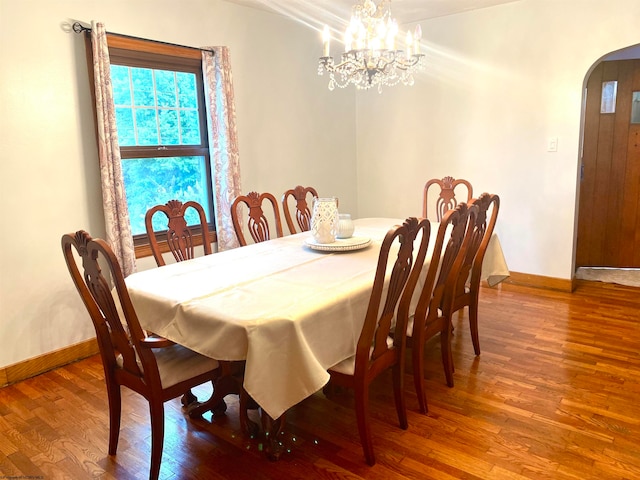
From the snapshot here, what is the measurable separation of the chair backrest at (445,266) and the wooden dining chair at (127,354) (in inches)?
38.4

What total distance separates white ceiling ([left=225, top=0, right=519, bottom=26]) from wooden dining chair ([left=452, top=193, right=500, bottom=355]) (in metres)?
2.08

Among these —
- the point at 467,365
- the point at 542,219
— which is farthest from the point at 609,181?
the point at 467,365

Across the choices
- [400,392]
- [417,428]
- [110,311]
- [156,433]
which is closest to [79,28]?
[110,311]

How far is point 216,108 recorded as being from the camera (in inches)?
141

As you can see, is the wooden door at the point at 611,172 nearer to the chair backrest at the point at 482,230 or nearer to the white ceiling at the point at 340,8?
Answer: the white ceiling at the point at 340,8

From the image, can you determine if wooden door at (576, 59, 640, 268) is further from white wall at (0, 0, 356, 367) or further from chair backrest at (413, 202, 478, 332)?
white wall at (0, 0, 356, 367)

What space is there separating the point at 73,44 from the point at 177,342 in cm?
210

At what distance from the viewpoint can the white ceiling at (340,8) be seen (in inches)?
151

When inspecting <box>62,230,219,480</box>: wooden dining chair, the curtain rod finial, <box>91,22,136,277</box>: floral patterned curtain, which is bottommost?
<box>62,230,219,480</box>: wooden dining chair

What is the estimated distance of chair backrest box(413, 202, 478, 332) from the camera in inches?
82.4

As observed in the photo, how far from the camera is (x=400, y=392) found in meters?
2.15

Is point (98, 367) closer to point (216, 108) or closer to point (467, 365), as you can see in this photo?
point (216, 108)

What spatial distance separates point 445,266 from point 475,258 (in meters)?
0.50

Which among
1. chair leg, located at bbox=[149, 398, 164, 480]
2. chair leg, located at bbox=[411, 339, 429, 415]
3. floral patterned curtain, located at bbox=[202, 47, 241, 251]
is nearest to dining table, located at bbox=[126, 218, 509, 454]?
chair leg, located at bbox=[149, 398, 164, 480]
